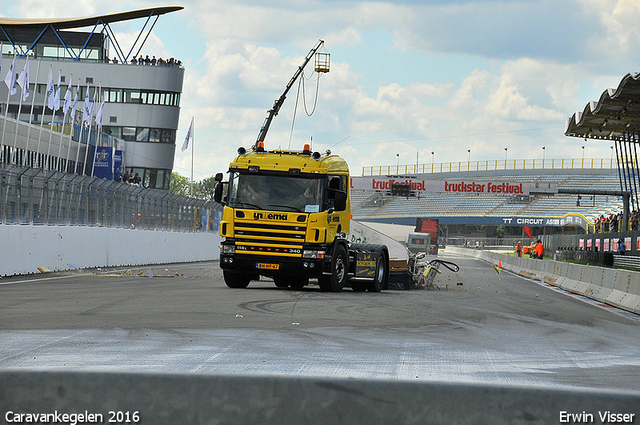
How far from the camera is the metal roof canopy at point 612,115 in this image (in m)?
33.9

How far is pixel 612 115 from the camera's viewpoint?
3934 centimetres

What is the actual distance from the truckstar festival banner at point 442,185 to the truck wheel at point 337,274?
41.4 metres

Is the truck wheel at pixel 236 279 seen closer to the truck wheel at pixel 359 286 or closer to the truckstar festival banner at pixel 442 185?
the truck wheel at pixel 359 286

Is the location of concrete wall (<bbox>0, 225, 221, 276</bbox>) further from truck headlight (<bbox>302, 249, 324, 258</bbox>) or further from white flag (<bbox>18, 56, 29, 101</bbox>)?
white flag (<bbox>18, 56, 29, 101</bbox>)

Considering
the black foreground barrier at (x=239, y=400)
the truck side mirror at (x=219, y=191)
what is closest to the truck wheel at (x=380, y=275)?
the truck side mirror at (x=219, y=191)

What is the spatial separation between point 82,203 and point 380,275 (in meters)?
10.3

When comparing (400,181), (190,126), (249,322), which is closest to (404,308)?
(249,322)

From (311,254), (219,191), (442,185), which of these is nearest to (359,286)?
(311,254)

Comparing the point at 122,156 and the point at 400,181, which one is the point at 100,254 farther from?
the point at 122,156

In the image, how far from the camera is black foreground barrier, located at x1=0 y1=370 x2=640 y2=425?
292 centimetres

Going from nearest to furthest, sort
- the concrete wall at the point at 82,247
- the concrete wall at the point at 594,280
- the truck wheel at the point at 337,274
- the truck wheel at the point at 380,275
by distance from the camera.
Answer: the concrete wall at the point at 594,280 < the truck wheel at the point at 337,274 < the truck wheel at the point at 380,275 < the concrete wall at the point at 82,247

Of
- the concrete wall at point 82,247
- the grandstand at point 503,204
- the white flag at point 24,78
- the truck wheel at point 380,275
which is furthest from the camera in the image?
the grandstand at point 503,204

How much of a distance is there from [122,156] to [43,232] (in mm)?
49909

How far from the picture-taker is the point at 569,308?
15.9m
